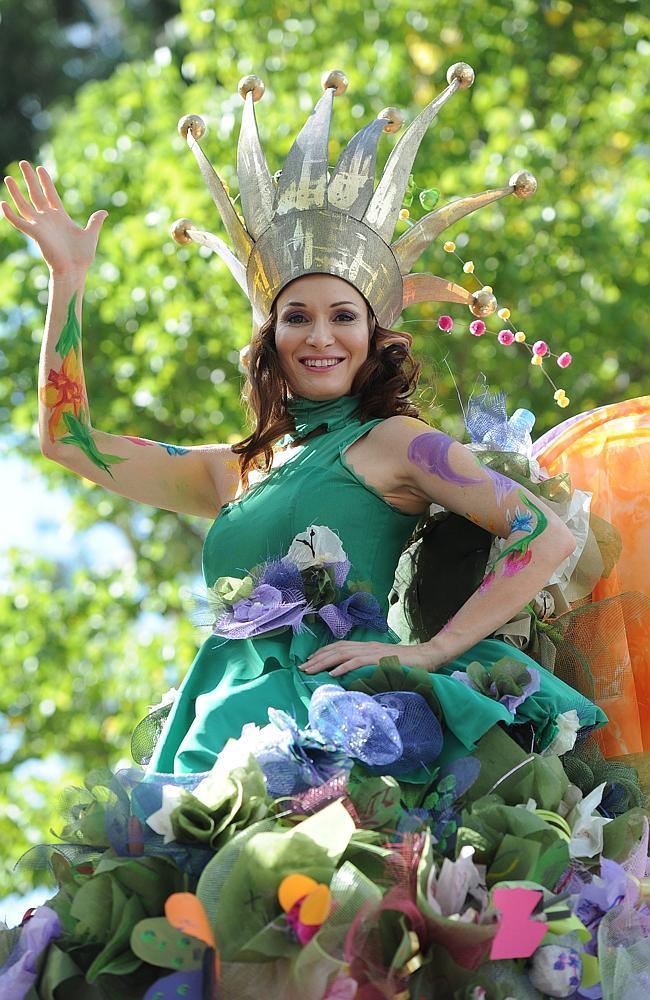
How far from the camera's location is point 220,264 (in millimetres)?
7875

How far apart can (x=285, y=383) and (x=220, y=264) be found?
4.84m

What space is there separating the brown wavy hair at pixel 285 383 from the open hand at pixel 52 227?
1.35 feet

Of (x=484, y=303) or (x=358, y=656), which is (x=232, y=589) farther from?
(x=484, y=303)

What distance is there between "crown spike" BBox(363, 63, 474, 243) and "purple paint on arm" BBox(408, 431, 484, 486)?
58 cm

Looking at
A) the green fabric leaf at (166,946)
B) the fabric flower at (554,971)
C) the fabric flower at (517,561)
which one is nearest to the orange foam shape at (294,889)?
the green fabric leaf at (166,946)

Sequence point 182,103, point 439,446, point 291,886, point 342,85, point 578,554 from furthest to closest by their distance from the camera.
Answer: point 182,103, point 342,85, point 578,554, point 439,446, point 291,886

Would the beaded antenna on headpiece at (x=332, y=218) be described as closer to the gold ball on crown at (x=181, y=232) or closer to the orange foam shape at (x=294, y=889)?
the gold ball on crown at (x=181, y=232)

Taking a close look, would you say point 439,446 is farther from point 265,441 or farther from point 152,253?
point 152,253

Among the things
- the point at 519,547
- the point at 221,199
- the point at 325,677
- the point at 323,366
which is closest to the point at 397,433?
the point at 323,366

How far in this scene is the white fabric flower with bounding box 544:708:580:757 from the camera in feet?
8.81

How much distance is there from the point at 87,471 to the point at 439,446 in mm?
834

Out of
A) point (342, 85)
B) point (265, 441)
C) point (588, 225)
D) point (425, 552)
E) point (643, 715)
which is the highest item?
point (342, 85)

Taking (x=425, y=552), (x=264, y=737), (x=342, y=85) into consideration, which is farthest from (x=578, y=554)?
(x=342, y=85)

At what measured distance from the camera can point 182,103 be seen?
8695mm
